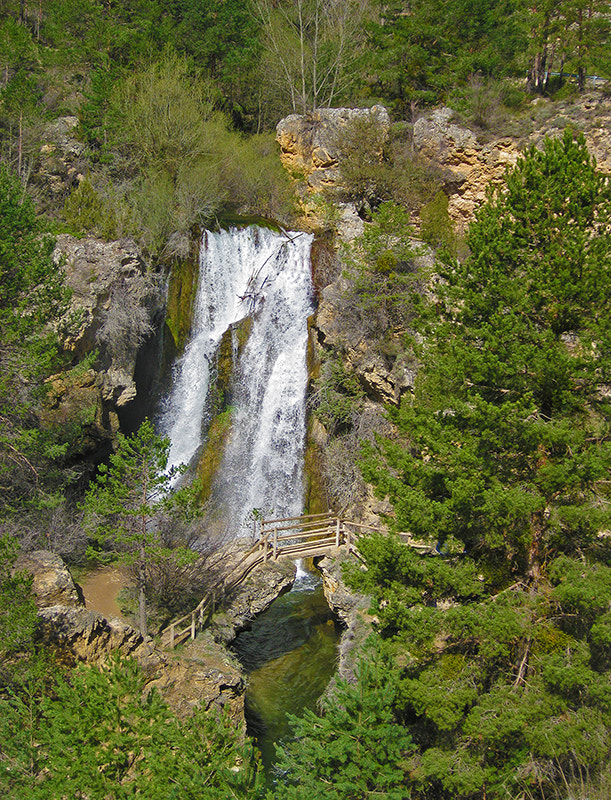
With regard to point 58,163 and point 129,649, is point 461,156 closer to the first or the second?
point 58,163

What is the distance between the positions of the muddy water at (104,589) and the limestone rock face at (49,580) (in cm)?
208

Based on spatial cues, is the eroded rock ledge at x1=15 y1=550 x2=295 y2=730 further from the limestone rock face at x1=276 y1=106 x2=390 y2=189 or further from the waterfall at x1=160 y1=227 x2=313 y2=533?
the limestone rock face at x1=276 y1=106 x2=390 y2=189

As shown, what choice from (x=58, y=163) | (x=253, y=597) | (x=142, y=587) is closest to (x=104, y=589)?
(x=142, y=587)

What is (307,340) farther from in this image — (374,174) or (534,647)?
(534,647)

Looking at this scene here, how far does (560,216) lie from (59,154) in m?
18.9

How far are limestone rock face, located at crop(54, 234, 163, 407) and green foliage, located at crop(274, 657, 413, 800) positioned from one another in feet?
37.7

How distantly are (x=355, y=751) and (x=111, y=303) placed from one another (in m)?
13.4

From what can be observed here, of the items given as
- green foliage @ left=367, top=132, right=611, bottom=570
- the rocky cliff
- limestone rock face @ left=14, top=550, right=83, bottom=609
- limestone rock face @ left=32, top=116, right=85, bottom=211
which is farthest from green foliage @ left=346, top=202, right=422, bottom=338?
limestone rock face @ left=32, top=116, right=85, bottom=211

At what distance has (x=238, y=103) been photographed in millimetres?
28750

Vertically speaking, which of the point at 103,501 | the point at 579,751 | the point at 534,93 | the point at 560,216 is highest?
the point at 534,93

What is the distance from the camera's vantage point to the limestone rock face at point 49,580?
1087cm

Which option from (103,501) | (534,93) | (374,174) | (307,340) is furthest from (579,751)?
(534,93)

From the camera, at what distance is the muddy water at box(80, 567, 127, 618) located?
1351 centimetres

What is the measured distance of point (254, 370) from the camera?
62.0 ft
